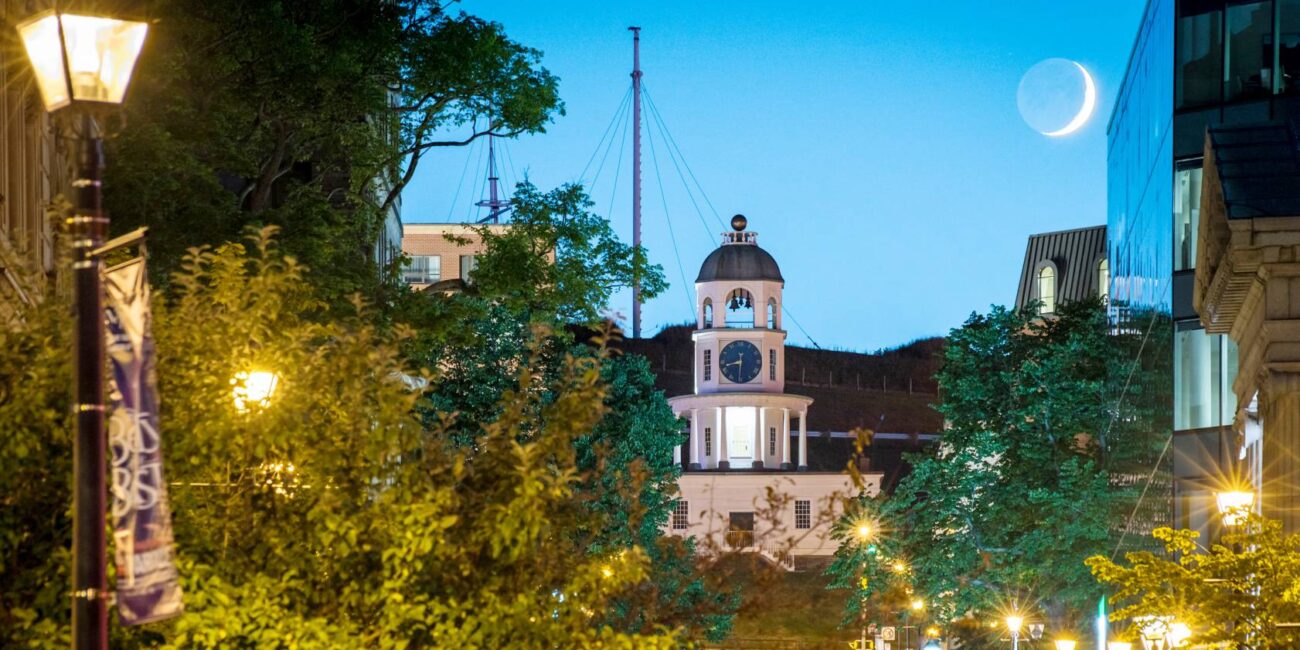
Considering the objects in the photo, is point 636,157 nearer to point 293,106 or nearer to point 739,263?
point 739,263

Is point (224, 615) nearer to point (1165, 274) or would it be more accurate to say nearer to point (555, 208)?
point (555, 208)

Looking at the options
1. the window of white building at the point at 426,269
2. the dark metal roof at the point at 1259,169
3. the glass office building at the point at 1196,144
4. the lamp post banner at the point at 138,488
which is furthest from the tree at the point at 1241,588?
the window of white building at the point at 426,269

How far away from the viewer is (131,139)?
3077 cm

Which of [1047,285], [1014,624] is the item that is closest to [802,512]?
[1047,285]

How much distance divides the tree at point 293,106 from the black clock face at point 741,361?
89941 millimetres

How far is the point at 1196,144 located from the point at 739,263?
88.0 metres

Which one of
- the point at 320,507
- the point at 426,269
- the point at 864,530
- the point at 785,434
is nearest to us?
the point at 320,507

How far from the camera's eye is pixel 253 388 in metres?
15.0

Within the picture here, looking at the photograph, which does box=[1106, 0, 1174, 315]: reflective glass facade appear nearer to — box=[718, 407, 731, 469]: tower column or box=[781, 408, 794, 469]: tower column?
box=[718, 407, 731, 469]: tower column

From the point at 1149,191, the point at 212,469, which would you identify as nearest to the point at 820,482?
the point at 1149,191

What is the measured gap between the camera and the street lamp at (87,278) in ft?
34.6

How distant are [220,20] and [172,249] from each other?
3903 millimetres

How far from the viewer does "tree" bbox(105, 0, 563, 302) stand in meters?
31.0

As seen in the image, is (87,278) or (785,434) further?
(785,434)
